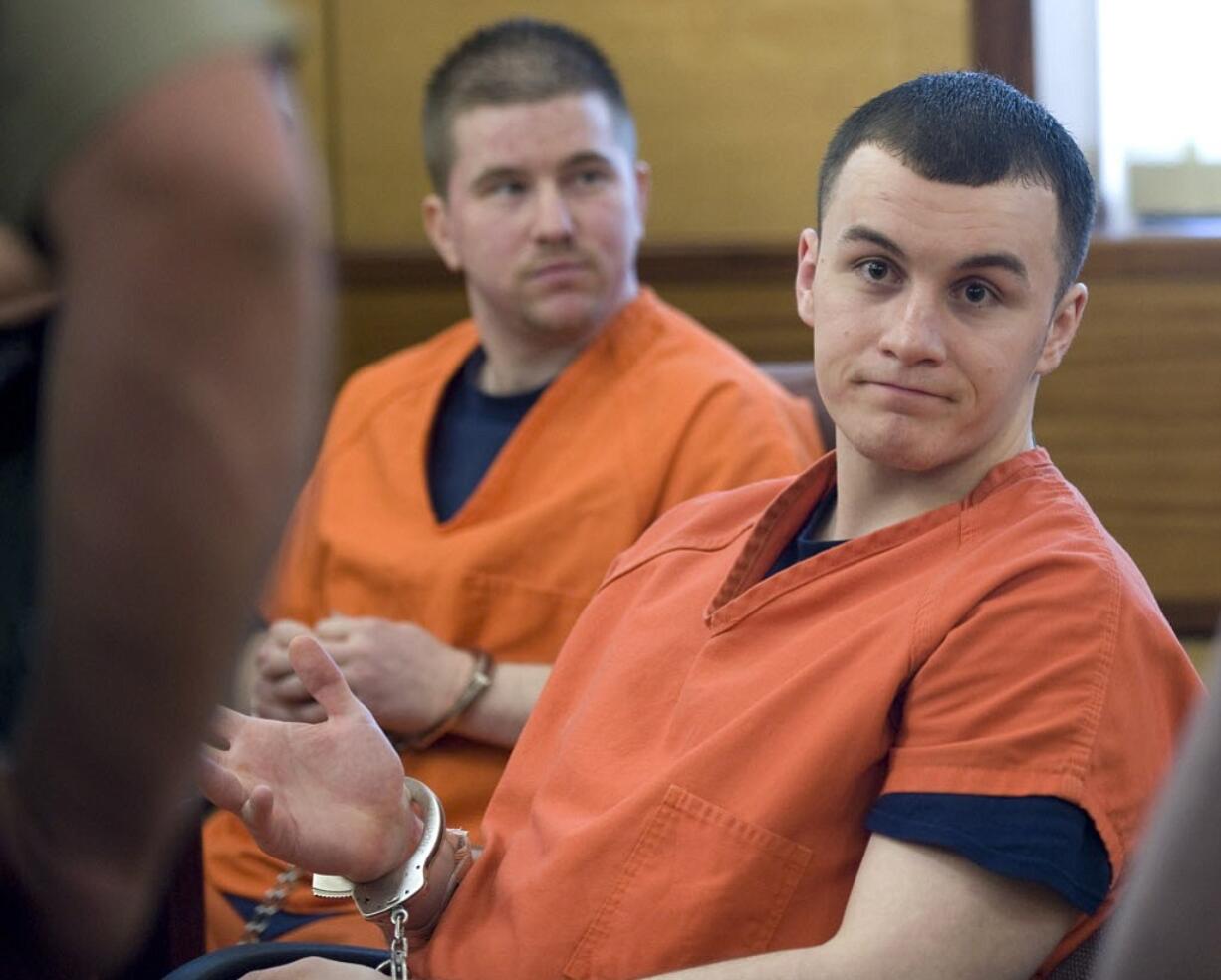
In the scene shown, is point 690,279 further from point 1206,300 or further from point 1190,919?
point 1190,919

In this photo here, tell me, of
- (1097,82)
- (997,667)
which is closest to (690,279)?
(1097,82)

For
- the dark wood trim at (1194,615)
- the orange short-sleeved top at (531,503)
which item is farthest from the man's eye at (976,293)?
the dark wood trim at (1194,615)

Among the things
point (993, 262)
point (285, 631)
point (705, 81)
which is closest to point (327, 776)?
point (993, 262)

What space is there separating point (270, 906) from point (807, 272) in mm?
903

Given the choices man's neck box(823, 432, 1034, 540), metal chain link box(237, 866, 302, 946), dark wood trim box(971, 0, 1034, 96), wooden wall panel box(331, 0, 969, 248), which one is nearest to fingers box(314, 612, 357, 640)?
metal chain link box(237, 866, 302, 946)

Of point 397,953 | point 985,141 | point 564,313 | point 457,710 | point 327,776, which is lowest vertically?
point 457,710

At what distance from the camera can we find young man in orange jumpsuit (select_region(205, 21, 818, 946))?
2010mm

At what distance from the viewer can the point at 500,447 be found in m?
2.28

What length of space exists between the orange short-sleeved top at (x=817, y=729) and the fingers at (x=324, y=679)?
178 mm

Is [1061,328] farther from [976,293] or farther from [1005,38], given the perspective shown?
[1005,38]

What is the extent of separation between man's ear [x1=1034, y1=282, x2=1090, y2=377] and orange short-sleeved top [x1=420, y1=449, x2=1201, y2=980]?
8 cm

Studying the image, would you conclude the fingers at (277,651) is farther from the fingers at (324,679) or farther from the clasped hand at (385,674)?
the fingers at (324,679)

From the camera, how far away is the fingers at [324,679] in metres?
1.36

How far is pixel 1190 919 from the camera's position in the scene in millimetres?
704
